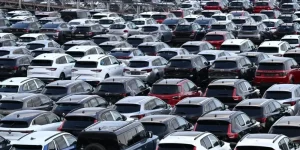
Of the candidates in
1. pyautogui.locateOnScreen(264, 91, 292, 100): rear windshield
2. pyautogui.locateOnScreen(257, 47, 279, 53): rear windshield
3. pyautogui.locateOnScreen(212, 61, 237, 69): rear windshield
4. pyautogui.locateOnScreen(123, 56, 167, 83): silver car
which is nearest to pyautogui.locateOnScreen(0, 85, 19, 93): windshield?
pyautogui.locateOnScreen(123, 56, 167, 83): silver car

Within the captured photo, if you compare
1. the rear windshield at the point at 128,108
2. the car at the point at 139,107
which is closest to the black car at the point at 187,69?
the car at the point at 139,107

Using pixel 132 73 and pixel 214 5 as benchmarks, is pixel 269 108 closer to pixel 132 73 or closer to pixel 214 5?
pixel 132 73

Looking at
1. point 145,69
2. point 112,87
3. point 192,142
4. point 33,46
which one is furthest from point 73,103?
point 33,46

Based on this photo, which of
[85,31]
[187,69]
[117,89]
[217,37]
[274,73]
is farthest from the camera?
[85,31]

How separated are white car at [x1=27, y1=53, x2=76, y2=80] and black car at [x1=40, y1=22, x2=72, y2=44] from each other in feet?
41.5

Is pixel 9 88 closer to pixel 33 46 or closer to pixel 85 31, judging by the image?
pixel 33 46

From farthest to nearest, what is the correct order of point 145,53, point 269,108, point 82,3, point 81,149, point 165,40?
point 82,3 < point 165,40 < point 145,53 < point 269,108 < point 81,149

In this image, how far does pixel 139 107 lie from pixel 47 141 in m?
5.68

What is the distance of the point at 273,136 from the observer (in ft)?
59.3

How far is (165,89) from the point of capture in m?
26.8

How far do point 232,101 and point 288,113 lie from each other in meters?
2.42

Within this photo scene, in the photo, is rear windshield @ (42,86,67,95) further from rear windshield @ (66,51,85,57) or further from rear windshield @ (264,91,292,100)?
rear windshield @ (66,51,85,57)

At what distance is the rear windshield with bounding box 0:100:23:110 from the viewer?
24.5m

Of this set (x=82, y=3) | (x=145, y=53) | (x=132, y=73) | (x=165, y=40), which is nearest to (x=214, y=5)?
(x=82, y=3)
